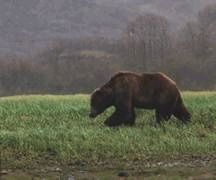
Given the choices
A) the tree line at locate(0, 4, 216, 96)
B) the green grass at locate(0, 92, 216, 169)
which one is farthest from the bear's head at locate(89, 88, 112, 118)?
the tree line at locate(0, 4, 216, 96)

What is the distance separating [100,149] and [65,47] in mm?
67155

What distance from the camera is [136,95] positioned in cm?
1355

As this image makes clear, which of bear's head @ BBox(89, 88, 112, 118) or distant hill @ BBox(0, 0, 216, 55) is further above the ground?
distant hill @ BBox(0, 0, 216, 55)

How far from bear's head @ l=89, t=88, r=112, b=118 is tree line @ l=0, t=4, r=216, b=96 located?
30.4 metres

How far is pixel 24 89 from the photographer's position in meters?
50.7

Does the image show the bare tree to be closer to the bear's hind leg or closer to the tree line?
the tree line

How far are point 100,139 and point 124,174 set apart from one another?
239cm

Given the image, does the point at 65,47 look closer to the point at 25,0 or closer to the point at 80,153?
the point at 25,0

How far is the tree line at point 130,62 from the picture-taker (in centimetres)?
5068

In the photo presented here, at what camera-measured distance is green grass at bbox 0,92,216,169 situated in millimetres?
11492

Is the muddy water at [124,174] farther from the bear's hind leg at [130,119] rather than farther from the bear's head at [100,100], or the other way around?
the bear's head at [100,100]

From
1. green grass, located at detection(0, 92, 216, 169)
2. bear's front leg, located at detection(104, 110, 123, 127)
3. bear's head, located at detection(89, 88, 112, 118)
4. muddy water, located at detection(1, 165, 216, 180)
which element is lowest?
muddy water, located at detection(1, 165, 216, 180)

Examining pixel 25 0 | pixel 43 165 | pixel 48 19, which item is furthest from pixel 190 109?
pixel 25 0

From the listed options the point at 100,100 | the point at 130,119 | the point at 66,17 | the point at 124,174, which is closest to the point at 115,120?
the point at 130,119
